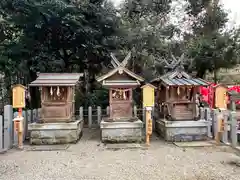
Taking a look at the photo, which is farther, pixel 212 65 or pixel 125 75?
pixel 212 65

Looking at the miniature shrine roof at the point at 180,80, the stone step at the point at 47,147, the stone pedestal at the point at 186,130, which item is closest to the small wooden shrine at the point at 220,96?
the miniature shrine roof at the point at 180,80

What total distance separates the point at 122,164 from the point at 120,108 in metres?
3.04

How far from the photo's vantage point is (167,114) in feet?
28.3

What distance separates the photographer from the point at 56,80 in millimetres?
8039

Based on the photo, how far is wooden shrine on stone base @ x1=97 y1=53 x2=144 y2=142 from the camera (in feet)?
26.1

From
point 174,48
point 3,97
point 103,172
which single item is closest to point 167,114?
point 103,172

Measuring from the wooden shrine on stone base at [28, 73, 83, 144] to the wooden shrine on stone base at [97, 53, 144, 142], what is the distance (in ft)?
3.58

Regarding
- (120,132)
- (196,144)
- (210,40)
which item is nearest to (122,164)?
(120,132)

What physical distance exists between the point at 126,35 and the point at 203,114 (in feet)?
18.1

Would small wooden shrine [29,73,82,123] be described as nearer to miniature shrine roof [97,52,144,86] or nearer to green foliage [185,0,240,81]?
miniature shrine roof [97,52,144,86]

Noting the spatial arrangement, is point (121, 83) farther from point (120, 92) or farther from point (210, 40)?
point (210, 40)

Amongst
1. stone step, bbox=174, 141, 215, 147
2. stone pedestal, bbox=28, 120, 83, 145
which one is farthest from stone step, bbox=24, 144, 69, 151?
stone step, bbox=174, 141, 215, 147

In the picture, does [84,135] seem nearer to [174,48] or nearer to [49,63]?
[49,63]

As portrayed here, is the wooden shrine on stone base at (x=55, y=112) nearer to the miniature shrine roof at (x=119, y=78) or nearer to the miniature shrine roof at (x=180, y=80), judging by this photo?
the miniature shrine roof at (x=119, y=78)
